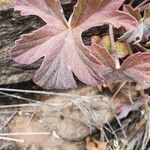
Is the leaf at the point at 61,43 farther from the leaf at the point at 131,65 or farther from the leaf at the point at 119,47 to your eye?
the leaf at the point at 119,47

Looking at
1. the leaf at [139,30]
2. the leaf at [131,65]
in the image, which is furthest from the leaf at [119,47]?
the leaf at [131,65]

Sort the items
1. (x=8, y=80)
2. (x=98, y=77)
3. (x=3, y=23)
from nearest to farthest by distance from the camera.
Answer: (x=98, y=77), (x=3, y=23), (x=8, y=80)

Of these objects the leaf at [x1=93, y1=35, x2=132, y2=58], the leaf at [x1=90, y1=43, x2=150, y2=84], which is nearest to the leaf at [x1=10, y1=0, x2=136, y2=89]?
the leaf at [x1=90, y1=43, x2=150, y2=84]

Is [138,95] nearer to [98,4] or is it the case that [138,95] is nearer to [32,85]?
[32,85]

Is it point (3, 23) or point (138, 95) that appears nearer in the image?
point (3, 23)

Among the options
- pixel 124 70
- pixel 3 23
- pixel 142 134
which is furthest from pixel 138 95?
pixel 3 23

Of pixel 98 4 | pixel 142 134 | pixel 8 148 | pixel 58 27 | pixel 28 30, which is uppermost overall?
pixel 98 4

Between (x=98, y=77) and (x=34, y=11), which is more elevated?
(x=34, y=11)
